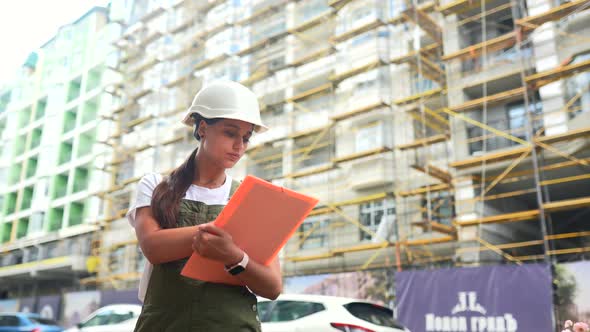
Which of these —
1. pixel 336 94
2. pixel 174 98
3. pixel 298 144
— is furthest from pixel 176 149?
pixel 336 94

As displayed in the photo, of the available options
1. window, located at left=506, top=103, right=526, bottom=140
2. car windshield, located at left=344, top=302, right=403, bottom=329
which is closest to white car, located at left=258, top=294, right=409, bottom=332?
car windshield, located at left=344, top=302, right=403, bottom=329

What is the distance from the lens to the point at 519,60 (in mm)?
14219

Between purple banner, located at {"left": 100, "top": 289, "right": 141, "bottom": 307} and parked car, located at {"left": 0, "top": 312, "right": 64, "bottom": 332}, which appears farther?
purple banner, located at {"left": 100, "top": 289, "right": 141, "bottom": 307}

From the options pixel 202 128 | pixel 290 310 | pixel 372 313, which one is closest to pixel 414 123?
pixel 372 313

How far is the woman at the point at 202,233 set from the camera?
1.64 m

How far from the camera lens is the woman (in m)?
1.64

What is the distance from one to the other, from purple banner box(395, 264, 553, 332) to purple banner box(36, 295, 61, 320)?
14705 mm

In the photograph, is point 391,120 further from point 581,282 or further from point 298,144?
point 581,282

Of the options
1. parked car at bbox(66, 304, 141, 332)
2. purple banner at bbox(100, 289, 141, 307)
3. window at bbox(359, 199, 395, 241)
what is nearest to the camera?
parked car at bbox(66, 304, 141, 332)

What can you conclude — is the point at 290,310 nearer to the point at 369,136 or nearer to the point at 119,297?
the point at 369,136

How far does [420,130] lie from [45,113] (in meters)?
27.2

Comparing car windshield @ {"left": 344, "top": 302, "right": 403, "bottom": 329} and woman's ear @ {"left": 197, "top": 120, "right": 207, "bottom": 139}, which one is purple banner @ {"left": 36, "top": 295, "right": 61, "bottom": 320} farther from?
woman's ear @ {"left": 197, "top": 120, "right": 207, "bottom": 139}

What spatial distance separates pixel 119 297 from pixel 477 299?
1196 cm

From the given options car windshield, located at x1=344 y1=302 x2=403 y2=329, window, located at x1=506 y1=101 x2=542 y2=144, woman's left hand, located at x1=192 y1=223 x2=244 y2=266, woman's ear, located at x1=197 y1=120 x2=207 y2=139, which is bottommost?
car windshield, located at x1=344 y1=302 x2=403 y2=329
